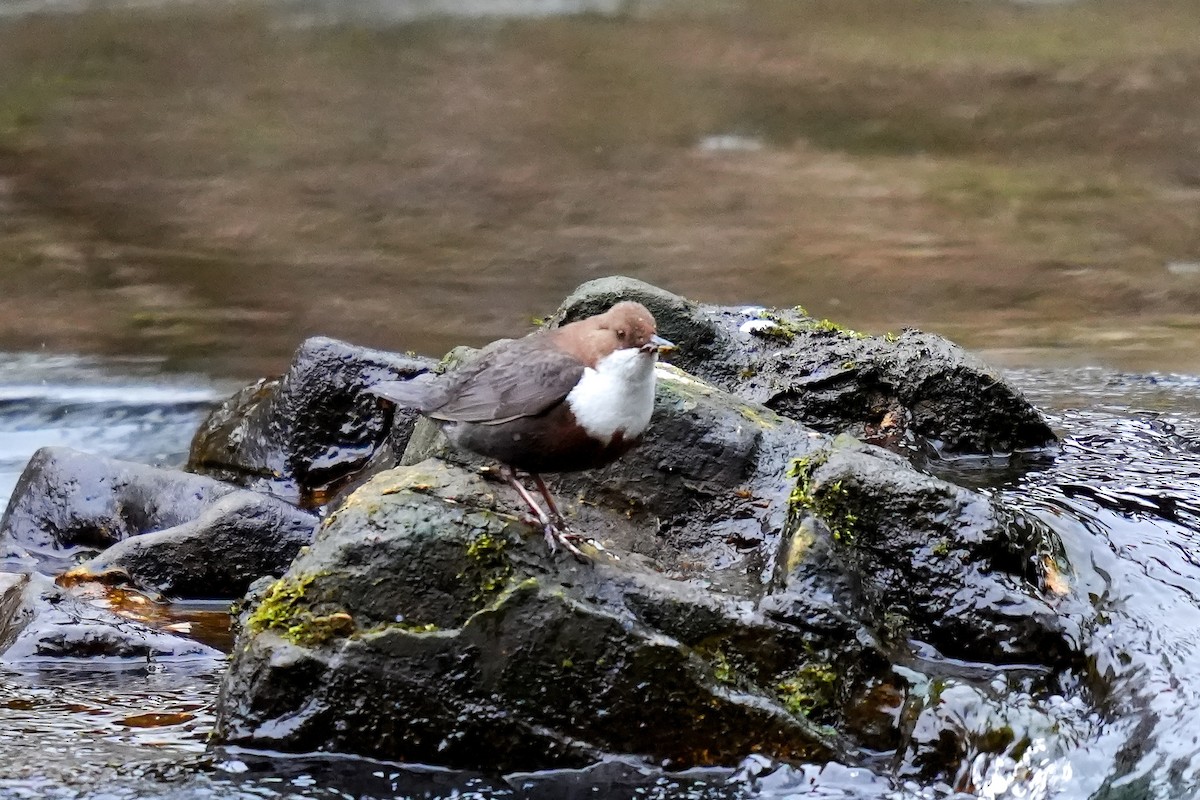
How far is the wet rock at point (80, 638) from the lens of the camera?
3988 mm

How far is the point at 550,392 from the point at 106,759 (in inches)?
58.2

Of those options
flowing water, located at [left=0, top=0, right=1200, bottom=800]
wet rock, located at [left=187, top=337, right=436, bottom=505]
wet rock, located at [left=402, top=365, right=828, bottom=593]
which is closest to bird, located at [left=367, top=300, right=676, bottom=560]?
wet rock, located at [left=402, top=365, right=828, bottom=593]

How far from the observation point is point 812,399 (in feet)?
15.7

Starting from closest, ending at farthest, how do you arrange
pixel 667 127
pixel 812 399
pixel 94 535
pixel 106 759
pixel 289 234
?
1. pixel 106 759
2. pixel 812 399
3. pixel 94 535
4. pixel 289 234
5. pixel 667 127

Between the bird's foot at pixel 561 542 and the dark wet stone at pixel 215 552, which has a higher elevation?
Result: the bird's foot at pixel 561 542

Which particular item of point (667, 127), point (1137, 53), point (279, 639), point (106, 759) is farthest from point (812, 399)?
point (1137, 53)

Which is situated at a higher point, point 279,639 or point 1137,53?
point 1137,53

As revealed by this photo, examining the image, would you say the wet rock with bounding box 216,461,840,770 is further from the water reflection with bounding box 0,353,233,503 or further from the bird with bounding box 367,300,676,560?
the water reflection with bounding box 0,353,233,503

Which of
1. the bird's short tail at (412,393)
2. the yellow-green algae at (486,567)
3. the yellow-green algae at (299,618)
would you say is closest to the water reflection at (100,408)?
the bird's short tail at (412,393)

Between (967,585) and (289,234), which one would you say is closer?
(967,585)

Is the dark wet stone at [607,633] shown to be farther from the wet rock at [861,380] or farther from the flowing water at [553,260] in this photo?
the wet rock at [861,380]

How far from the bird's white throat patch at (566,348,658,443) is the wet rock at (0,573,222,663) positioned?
1.69m

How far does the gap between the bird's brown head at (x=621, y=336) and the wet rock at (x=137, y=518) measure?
1839 mm

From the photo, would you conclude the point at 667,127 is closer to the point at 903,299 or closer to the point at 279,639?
the point at 903,299
